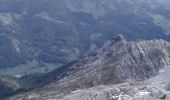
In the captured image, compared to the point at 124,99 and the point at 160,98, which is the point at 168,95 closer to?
the point at 160,98

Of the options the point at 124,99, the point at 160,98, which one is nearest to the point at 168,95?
the point at 160,98

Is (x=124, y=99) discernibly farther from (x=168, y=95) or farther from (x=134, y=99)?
(x=168, y=95)

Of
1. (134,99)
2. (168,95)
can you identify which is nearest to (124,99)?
(134,99)
